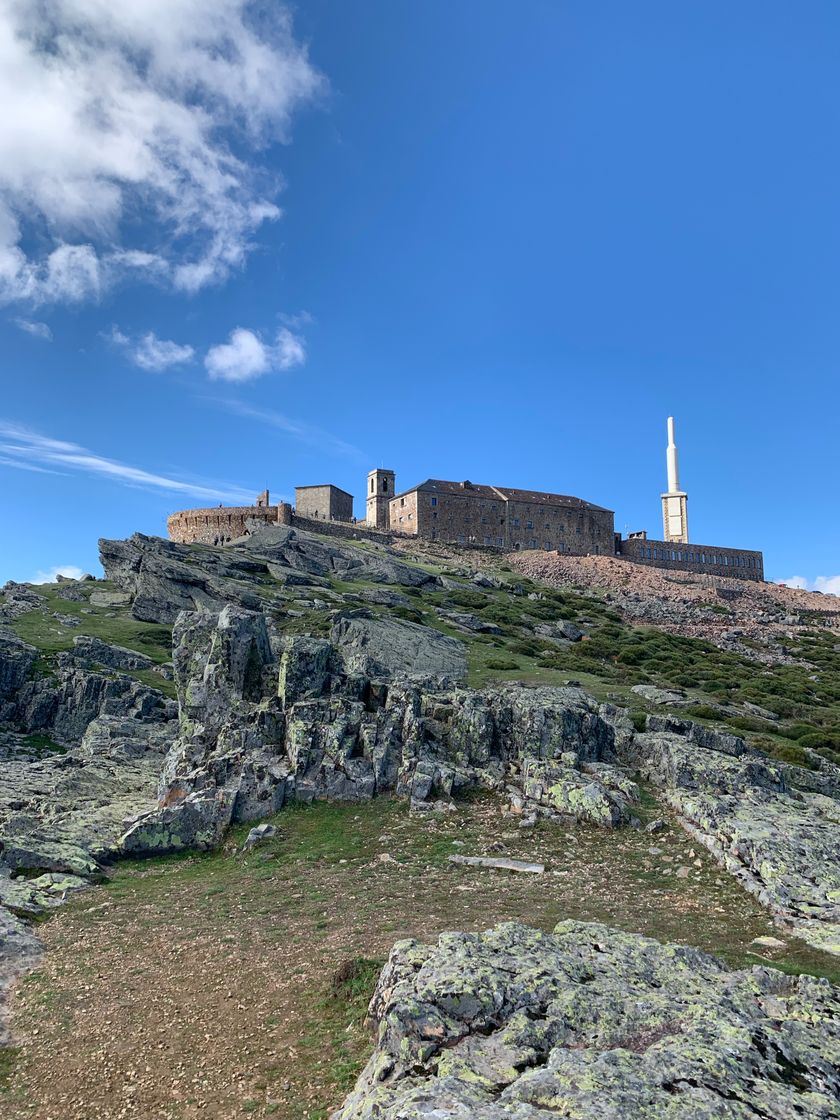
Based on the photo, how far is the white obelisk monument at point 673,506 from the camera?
454 ft

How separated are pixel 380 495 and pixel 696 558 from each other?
60867mm

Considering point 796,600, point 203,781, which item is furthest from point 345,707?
point 796,600

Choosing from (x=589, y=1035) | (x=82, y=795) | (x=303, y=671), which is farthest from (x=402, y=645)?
(x=589, y=1035)

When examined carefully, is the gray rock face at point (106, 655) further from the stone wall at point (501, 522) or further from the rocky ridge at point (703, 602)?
the stone wall at point (501, 522)

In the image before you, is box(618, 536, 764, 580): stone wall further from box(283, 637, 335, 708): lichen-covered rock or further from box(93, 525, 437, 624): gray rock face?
box(283, 637, 335, 708): lichen-covered rock

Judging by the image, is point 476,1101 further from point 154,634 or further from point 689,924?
point 154,634

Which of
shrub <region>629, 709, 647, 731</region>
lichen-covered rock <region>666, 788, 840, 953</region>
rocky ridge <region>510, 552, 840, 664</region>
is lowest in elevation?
lichen-covered rock <region>666, 788, 840, 953</region>

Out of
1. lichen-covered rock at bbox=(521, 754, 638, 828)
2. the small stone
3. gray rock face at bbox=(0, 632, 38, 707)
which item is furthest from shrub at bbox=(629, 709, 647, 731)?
gray rock face at bbox=(0, 632, 38, 707)

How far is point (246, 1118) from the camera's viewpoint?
9.35m

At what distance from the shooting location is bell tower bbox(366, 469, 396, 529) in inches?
4995

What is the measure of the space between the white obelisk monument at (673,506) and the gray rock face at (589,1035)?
13396cm

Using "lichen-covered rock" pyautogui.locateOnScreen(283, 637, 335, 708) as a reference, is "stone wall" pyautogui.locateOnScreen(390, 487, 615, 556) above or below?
above

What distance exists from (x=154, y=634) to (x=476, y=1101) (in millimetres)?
49222

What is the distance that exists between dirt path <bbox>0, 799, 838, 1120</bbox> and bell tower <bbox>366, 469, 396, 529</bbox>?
4162 inches
